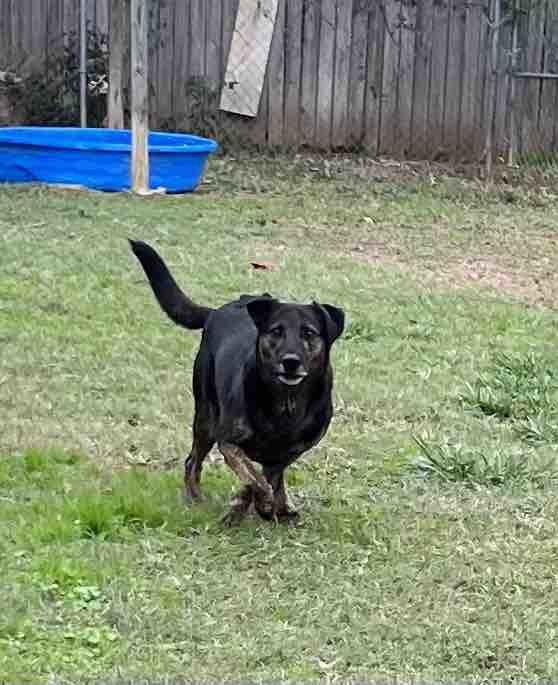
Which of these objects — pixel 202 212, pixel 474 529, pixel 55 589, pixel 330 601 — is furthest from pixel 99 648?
pixel 202 212

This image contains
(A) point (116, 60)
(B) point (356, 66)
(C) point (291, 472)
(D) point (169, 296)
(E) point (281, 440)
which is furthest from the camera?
(B) point (356, 66)

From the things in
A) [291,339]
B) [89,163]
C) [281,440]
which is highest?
[291,339]

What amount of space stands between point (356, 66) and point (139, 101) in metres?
4.24

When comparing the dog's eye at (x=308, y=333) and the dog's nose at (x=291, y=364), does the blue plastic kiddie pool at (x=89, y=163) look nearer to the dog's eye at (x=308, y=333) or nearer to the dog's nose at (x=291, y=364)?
the dog's eye at (x=308, y=333)

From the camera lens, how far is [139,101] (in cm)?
1259

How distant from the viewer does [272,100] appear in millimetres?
16156

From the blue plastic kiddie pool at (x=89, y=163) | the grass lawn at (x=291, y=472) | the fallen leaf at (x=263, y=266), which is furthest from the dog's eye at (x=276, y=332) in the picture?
the blue plastic kiddie pool at (x=89, y=163)

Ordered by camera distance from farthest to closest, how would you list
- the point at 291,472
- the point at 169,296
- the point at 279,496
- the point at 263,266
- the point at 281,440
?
the point at 263,266 → the point at 291,472 → the point at 169,296 → the point at 279,496 → the point at 281,440

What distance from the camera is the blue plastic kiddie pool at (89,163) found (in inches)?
500

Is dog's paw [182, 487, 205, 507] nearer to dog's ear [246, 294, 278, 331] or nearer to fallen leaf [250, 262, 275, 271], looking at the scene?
dog's ear [246, 294, 278, 331]

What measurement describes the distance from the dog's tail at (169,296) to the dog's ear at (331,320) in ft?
2.54

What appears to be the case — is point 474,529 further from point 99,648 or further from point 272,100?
point 272,100

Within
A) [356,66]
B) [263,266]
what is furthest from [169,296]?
[356,66]

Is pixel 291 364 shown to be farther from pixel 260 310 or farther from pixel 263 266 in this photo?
pixel 263 266
